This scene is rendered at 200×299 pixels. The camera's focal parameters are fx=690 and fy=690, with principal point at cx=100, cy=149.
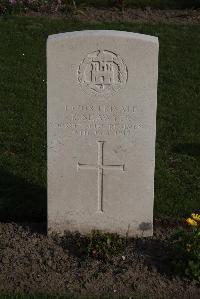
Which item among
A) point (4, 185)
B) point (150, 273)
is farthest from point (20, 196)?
point (150, 273)

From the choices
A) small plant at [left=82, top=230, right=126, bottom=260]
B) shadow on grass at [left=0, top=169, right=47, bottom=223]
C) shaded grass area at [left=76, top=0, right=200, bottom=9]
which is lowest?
small plant at [left=82, top=230, right=126, bottom=260]

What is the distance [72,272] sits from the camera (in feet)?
17.3

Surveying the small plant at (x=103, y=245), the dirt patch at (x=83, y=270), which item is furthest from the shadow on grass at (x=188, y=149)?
the small plant at (x=103, y=245)

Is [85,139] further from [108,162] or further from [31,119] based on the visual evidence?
[31,119]

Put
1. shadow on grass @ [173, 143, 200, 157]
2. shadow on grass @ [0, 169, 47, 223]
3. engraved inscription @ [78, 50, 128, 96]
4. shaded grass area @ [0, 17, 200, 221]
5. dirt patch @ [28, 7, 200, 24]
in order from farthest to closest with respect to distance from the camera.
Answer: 1. dirt patch @ [28, 7, 200, 24]
2. shadow on grass @ [173, 143, 200, 157]
3. shaded grass area @ [0, 17, 200, 221]
4. shadow on grass @ [0, 169, 47, 223]
5. engraved inscription @ [78, 50, 128, 96]


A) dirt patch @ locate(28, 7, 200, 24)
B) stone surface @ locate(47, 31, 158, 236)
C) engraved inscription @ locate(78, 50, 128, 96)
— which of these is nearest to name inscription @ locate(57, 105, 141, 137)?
stone surface @ locate(47, 31, 158, 236)

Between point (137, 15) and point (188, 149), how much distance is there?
621 cm

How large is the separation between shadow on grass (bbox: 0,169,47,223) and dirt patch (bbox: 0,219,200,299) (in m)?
0.45

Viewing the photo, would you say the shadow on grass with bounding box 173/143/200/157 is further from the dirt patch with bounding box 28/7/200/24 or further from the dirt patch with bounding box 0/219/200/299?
the dirt patch with bounding box 28/7/200/24

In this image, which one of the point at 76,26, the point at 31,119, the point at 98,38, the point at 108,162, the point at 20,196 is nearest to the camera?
the point at 98,38

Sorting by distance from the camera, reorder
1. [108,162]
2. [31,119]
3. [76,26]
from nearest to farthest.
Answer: [108,162] < [31,119] < [76,26]

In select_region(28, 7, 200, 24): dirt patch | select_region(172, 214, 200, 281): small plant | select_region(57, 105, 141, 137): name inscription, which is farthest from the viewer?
select_region(28, 7, 200, 24): dirt patch

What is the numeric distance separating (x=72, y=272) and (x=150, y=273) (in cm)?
60

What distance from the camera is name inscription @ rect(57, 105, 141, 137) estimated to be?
534cm
